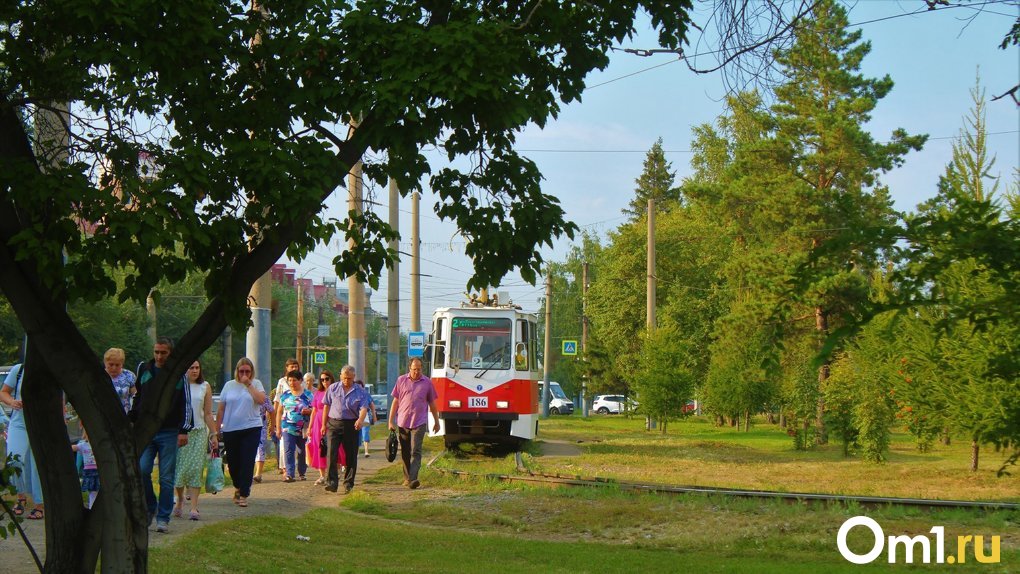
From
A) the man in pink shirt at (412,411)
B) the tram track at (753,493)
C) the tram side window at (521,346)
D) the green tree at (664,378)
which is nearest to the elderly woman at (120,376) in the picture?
the man in pink shirt at (412,411)

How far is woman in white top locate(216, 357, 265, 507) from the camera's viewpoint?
1331 cm

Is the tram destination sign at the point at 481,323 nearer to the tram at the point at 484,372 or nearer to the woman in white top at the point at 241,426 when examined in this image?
the tram at the point at 484,372

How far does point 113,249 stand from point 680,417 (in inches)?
1266

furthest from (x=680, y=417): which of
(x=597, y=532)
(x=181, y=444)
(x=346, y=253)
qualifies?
A: (x=346, y=253)

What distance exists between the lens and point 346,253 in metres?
7.95

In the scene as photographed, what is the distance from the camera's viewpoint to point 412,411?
17.1 m

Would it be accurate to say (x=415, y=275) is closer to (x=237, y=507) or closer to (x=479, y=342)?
(x=479, y=342)

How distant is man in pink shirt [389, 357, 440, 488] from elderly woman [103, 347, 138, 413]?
19.3 feet

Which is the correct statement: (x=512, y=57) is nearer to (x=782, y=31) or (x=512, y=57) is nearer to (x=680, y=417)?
(x=782, y=31)

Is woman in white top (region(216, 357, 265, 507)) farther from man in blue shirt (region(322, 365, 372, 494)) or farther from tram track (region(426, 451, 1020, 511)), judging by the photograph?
tram track (region(426, 451, 1020, 511))

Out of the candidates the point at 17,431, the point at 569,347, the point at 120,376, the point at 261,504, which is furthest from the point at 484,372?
the point at 569,347

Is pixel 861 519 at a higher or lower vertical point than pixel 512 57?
lower

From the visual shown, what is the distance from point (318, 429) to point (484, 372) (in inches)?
284

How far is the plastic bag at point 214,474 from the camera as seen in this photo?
12.6m
